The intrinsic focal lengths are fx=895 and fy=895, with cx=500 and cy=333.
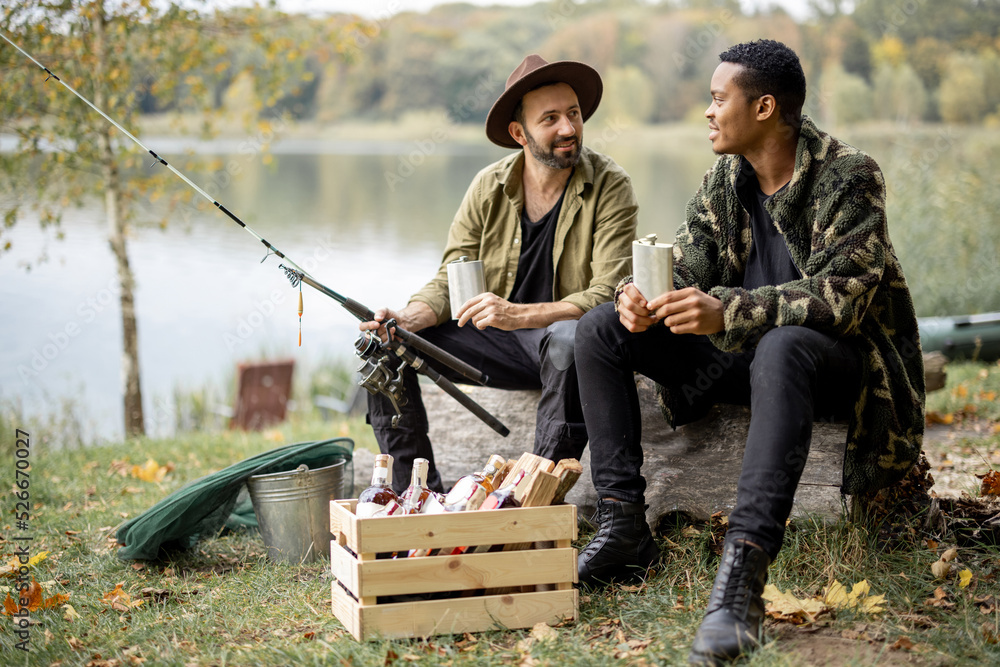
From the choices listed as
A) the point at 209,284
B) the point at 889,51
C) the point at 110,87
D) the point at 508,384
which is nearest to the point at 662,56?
the point at 889,51

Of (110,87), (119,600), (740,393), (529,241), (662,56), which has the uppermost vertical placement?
(662,56)

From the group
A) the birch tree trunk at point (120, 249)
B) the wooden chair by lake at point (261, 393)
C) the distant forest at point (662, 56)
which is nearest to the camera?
the birch tree trunk at point (120, 249)

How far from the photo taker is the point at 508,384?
3.64 meters

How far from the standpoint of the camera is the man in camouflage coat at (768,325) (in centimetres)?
236

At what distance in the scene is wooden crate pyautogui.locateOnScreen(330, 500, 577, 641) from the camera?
242 cm

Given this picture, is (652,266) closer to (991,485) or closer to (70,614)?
(991,485)

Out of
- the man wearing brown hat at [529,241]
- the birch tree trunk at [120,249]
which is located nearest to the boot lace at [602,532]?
the man wearing brown hat at [529,241]

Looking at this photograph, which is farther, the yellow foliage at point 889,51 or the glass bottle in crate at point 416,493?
the yellow foliage at point 889,51

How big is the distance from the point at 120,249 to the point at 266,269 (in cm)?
1220

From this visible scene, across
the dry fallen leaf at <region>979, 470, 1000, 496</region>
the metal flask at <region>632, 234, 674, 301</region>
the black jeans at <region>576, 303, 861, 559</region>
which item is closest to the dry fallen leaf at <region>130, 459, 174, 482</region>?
the black jeans at <region>576, 303, 861, 559</region>

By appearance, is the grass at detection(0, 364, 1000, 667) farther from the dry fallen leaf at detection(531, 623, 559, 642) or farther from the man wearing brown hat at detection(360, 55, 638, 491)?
the man wearing brown hat at detection(360, 55, 638, 491)

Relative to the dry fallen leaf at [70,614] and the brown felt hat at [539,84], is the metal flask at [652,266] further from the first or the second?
the dry fallen leaf at [70,614]

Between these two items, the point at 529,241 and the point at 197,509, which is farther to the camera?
the point at 529,241

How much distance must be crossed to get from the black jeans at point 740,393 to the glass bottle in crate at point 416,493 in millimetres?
525
